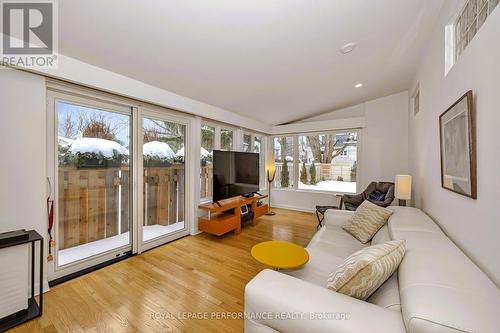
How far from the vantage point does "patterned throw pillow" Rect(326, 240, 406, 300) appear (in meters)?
1.09

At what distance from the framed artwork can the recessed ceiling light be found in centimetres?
121

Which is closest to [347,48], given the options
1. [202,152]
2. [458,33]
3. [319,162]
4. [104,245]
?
[458,33]

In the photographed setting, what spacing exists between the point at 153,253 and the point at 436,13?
4.28 metres

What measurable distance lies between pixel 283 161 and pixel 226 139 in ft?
6.69

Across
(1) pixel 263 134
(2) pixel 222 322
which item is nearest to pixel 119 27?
(2) pixel 222 322

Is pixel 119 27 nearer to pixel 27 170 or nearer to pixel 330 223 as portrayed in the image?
pixel 27 170

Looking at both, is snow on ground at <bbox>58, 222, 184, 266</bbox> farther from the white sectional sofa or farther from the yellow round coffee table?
the white sectional sofa

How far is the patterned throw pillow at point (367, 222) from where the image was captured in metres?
2.27

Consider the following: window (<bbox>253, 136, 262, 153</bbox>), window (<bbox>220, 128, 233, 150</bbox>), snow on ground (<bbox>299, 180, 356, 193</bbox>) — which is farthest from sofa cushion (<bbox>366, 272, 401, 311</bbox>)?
window (<bbox>253, 136, 262, 153</bbox>)

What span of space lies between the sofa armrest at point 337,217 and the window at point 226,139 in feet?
8.24

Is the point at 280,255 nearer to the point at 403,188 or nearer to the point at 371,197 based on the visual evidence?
the point at 403,188

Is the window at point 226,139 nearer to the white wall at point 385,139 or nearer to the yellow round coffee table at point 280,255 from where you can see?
the yellow round coffee table at point 280,255

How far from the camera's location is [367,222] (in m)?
2.36

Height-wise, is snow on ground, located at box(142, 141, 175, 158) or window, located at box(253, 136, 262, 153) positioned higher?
window, located at box(253, 136, 262, 153)
